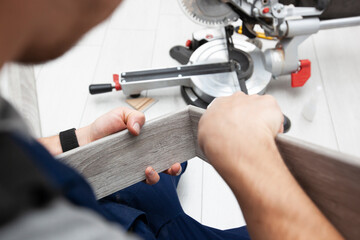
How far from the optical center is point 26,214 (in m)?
0.16

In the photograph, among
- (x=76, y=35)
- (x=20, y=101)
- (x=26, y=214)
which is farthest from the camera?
(x=20, y=101)

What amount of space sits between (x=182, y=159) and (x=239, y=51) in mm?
636

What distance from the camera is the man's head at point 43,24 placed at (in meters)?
0.19

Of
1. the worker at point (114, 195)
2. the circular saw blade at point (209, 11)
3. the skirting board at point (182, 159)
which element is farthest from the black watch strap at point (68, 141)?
the circular saw blade at point (209, 11)

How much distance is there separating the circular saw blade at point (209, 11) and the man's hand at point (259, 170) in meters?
0.56

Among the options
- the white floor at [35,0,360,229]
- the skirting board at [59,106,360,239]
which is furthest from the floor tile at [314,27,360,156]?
the skirting board at [59,106,360,239]

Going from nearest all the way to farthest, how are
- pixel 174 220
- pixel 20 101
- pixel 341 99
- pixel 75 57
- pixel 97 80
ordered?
pixel 174 220, pixel 20 101, pixel 341 99, pixel 97 80, pixel 75 57

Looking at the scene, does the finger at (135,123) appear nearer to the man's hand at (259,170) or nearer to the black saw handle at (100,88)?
the man's hand at (259,170)

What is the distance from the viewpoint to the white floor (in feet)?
3.07

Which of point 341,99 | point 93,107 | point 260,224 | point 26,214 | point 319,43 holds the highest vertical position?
point 26,214

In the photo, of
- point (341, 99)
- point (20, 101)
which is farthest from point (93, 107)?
point (341, 99)

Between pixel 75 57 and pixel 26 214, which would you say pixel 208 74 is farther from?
pixel 26 214

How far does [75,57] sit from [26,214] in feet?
4.36

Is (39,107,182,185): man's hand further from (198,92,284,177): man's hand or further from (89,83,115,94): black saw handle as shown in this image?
(89,83,115,94): black saw handle
